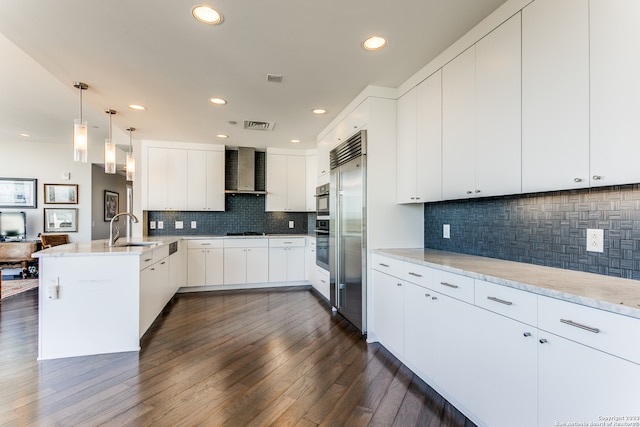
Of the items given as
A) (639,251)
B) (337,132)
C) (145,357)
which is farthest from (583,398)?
(337,132)

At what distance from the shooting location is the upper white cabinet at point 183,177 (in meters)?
4.95

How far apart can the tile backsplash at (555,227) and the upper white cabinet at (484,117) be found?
1.06 ft

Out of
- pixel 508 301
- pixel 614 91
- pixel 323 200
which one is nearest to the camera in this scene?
pixel 614 91

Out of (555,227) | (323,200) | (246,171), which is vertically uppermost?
(246,171)

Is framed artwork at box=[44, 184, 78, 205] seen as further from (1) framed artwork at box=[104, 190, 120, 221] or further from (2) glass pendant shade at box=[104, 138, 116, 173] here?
(2) glass pendant shade at box=[104, 138, 116, 173]

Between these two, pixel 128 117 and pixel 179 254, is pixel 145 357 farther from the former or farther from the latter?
pixel 128 117

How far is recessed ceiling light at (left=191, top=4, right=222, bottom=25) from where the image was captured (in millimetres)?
1878

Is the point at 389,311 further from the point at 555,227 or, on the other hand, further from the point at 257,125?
the point at 257,125

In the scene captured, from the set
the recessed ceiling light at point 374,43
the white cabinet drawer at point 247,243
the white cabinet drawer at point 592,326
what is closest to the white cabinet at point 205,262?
the white cabinet drawer at point 247,243

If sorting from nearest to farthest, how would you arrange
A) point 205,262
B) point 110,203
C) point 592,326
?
point 592,326
point 205,262
point 110,203

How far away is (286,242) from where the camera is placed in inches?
204

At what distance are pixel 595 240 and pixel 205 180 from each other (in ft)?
16.4

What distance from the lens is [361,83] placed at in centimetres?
290

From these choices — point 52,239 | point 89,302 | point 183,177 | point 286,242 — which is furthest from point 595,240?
point 52,239
